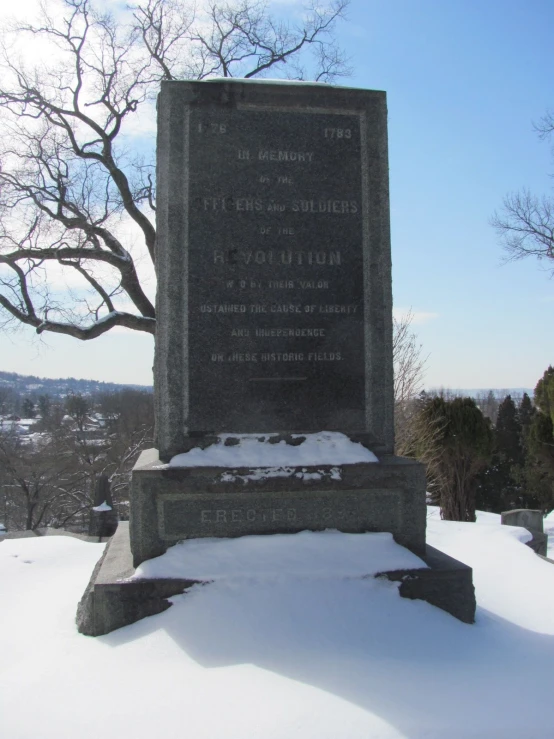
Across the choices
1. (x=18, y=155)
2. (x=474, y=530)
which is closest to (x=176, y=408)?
(x=474, y=530)

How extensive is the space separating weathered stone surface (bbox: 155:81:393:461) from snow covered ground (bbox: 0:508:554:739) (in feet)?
2.93

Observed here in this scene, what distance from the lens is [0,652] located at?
10.1 feet

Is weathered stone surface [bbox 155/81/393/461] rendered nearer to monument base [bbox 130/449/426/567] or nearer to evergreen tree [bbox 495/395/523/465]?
monument base [bbox 130/449/426/567]

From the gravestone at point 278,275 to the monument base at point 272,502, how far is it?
0.06 feet

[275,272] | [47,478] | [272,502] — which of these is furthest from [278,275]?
[47,478]

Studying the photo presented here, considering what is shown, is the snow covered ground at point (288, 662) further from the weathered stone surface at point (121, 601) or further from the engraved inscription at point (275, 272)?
the engraved inscription at point (275, 272)

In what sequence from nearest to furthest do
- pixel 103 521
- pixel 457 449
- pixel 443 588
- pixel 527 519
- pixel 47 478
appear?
pixel 443 588
pixel 527 519
pixel 103 521
pixel 457 449
pixel 47 478

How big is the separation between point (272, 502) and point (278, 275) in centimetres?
145

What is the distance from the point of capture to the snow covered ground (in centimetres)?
227

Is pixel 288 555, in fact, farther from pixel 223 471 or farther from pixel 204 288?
pixel 204 288

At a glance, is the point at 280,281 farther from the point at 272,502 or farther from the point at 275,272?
the point at 272,502

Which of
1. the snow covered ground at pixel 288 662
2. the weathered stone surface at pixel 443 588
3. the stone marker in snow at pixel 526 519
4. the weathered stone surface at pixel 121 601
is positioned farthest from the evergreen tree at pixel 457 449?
the weathered stone surface at pixel 121 601

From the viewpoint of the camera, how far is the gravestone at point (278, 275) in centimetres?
394

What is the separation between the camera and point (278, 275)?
13.2ft
